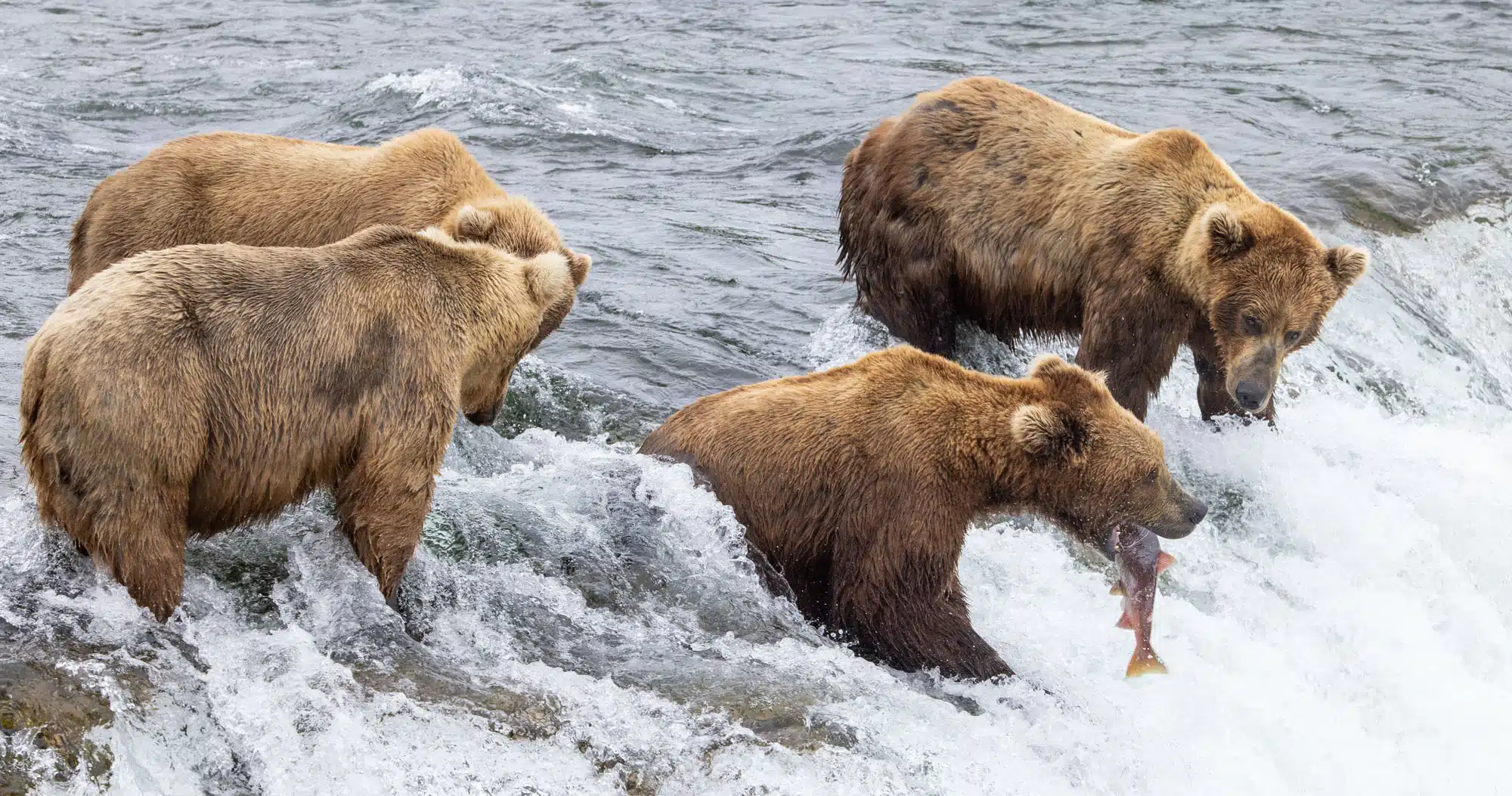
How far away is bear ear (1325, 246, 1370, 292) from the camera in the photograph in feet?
22.9

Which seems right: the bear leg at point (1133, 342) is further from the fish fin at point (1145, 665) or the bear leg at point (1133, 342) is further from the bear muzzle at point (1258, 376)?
the fish fin at point (1145, 665)

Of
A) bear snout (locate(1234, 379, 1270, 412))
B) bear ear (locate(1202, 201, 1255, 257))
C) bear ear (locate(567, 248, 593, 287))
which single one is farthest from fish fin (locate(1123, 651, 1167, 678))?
bear ear (locate(567, 248, 593, 287))

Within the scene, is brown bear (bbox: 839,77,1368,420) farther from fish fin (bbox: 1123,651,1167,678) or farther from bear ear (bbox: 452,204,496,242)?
bear ear (bbox: 452,204,496,242)

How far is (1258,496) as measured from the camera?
7.51m

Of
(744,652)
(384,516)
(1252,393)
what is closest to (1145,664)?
(744,652)

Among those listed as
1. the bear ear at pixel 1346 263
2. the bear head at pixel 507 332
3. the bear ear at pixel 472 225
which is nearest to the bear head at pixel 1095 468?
the bear head at pixel 507 332

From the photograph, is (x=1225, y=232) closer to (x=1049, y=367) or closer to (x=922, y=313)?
(x=1049, y=367)

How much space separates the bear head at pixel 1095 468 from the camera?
5590mm

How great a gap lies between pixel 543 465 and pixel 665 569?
1067mm

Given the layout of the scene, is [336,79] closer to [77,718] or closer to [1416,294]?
[1416,294]

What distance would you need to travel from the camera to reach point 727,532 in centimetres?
563

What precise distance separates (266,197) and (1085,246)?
3.76 m

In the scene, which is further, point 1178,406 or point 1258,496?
point 1178,406

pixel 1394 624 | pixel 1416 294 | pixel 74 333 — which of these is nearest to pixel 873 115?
pixel 1416 294
